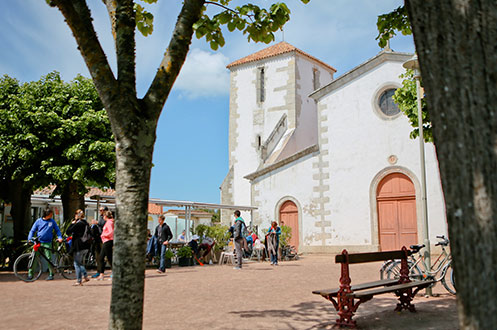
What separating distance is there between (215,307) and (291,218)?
16.1 meters

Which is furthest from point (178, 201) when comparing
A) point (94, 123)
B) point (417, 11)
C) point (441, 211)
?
point (417, 11)

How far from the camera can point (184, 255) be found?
15844mm

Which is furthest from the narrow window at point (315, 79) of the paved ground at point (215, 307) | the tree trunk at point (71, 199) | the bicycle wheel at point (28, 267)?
the bicycle wheel at point (28, 267)

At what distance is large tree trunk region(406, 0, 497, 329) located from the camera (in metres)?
1.90

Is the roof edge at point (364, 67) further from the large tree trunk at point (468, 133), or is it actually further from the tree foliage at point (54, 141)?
the large tree trunk at point (468, 133)

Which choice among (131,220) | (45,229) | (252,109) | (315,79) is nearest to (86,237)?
(45,229)

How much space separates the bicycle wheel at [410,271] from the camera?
325 inches

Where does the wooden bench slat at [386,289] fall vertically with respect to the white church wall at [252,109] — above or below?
below

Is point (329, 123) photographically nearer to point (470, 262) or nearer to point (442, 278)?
point (442, 278)

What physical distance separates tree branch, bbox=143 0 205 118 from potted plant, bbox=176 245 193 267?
41.7 feet

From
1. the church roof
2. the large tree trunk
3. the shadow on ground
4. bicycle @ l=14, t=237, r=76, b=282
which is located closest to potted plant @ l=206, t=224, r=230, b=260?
bicycle @ l=14, t=237, r=76, b=282

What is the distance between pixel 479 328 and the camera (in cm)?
188

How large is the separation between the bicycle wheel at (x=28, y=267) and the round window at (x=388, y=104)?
51.1 feet

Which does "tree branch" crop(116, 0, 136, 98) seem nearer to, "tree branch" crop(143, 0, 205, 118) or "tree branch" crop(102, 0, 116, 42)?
"tree branch" crop(143, 0, 205, 118)
